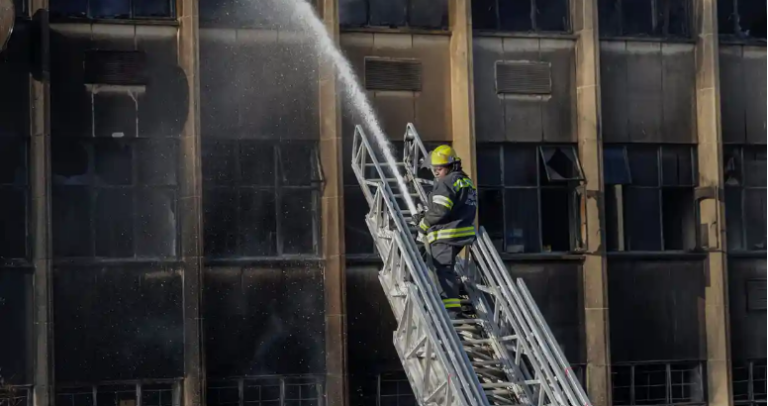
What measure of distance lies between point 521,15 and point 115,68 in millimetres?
6598

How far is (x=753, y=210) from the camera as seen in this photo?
83.0ft

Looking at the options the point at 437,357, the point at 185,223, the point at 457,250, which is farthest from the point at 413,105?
the point at 437,357

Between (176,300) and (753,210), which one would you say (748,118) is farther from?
(176,300)

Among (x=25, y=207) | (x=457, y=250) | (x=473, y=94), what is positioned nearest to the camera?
(x=457, y=250)

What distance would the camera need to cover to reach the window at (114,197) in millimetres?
21578

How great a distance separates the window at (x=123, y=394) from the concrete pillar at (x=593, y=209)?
21.5 feet

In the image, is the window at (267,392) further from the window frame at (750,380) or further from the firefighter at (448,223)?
the window frame at (750,380)

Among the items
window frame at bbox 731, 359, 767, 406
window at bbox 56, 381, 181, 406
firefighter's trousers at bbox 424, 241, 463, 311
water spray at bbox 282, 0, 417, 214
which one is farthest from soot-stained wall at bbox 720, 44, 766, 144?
window at bbox 56, 381, 181, 406

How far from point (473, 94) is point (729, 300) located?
5.62m

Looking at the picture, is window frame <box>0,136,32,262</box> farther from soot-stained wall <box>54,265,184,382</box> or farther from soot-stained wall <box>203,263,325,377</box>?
soot-stained wall <box>203,263,325,377</box>

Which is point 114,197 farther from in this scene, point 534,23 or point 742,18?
point 742,18

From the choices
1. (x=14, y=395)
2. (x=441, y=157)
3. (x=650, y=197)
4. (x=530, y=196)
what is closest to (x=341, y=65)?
(x=530, y=196)

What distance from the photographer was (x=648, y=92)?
2452cm

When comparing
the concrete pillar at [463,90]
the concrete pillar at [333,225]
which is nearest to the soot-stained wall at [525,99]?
the concrete pillar at [463,90]
